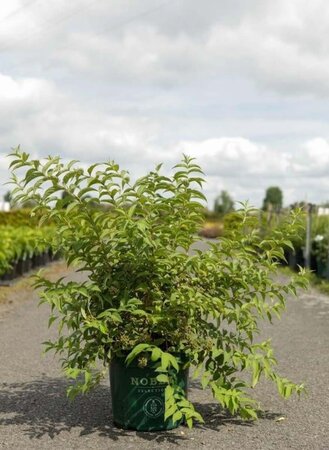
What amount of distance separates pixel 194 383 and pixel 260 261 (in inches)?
63.1

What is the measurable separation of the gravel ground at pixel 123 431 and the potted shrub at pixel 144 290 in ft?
0.55

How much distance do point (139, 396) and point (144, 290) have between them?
0.69 meters

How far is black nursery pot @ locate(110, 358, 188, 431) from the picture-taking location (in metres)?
4.59

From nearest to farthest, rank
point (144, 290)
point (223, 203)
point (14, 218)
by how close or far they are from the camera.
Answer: point (144, 290) → point (14, 218) → point (223, 203)

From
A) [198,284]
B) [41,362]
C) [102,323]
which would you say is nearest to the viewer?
[102,323]

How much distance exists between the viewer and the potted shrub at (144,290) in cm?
454

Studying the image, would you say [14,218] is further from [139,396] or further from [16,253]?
[139,396]

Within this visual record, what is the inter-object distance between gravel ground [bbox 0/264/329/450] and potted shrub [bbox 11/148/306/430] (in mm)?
168

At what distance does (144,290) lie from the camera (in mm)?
4582

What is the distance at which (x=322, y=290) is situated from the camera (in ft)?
44.9

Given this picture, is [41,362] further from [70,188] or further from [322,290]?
[322,290]

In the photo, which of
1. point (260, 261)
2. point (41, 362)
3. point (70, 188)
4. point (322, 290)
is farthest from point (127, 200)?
point (322, 290)

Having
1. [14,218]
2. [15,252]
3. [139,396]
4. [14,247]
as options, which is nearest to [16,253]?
[15,252]

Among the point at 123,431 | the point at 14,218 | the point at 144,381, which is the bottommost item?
the point at 123,431
